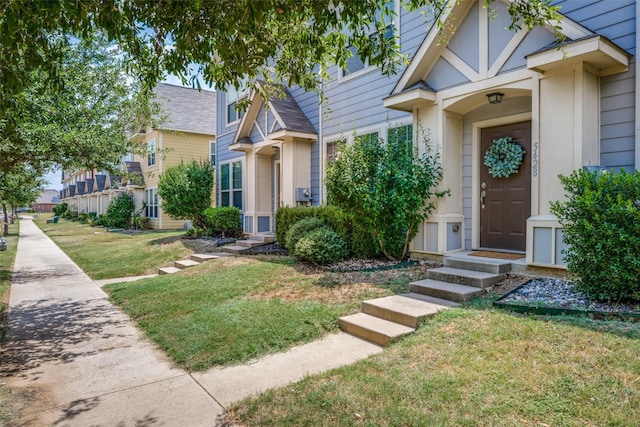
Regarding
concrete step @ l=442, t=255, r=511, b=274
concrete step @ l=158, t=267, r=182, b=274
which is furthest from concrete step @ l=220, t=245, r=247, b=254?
concrete step @ l=442, t=255, r=511, b=274

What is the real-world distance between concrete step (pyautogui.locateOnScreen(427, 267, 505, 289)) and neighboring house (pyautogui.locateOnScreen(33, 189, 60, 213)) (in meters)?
86.2

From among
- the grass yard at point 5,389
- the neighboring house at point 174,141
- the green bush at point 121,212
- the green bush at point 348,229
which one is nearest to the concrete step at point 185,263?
the green bush at point 348,229

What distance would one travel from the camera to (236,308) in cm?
571

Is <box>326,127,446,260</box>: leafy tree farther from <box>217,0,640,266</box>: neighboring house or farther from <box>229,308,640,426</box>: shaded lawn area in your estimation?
<box>229,308,640,426</box>: shaded lawn area

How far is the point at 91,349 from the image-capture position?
472cm

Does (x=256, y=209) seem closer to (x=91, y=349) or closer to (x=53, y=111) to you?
(x=53, y=111)

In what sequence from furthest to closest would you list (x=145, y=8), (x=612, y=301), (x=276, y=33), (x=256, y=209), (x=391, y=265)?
(x=256, y=209), (x=391, y=265), (x=276, y=33), (x=612, y=301), (x=145, y=8)

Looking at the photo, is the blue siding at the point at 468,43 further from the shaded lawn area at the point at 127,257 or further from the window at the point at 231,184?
the window at the point at 231,184

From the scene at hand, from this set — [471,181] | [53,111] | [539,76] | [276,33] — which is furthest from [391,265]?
[53,111]

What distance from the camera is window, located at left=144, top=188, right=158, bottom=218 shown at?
23.2 meters

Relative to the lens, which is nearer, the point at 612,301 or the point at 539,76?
the point at 612,301

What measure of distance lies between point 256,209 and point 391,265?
6509mm

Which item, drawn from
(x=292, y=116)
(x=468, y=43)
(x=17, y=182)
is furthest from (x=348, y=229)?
(x=17, y=182)

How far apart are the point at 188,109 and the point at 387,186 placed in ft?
60.2
